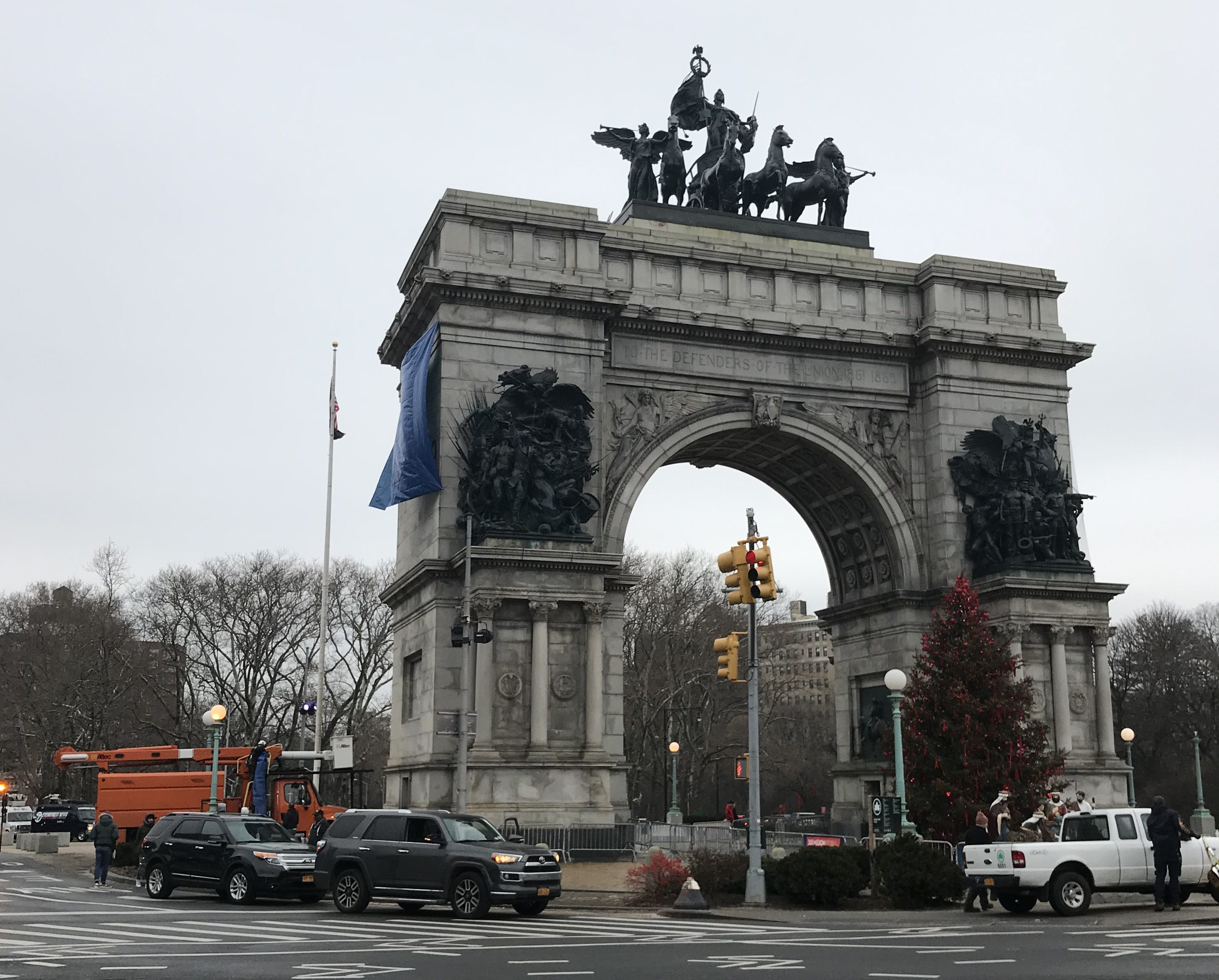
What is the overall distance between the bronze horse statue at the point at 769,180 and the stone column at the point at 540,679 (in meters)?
16.5

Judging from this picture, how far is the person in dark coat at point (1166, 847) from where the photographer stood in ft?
67.6

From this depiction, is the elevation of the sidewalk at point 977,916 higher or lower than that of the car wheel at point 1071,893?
lower

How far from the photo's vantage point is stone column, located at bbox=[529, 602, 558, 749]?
35.8 m

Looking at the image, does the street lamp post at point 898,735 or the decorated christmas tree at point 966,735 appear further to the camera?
the decorated christmas tree at point 966,735

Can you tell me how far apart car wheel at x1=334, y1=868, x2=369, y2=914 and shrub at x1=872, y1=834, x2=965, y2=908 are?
9178mm

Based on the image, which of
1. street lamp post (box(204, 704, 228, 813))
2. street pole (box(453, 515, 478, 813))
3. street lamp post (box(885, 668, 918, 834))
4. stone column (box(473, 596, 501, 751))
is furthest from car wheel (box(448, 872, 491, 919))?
stone column (box(473, 596, 501, 751))

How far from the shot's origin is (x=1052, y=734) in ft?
132

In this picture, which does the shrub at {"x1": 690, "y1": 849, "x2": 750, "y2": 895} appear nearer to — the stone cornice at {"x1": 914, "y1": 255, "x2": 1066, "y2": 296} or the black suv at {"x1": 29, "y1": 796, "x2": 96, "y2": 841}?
the stone cornice at {"x1": 914, "y1": 255, "x2": 1066, "y2": 296}

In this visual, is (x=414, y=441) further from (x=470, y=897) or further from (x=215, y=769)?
(x=470, y=897)

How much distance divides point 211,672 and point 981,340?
4979cm

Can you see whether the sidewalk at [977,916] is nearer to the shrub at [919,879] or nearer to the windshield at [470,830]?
the shrub at [919,879]

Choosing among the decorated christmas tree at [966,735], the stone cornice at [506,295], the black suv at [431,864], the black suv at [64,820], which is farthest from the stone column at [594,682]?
the black suv at [64,820]

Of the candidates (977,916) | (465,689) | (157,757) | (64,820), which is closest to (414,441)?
(465,689)

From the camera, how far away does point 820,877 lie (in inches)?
932
